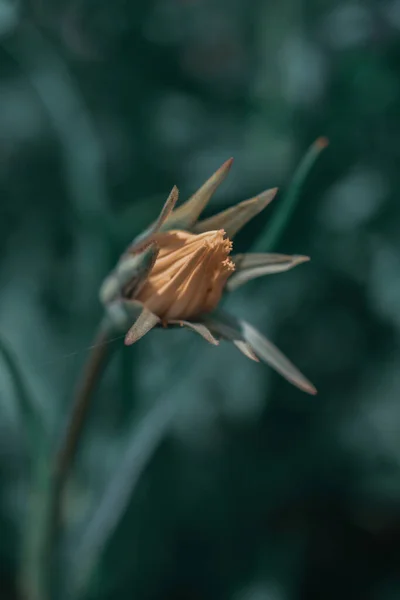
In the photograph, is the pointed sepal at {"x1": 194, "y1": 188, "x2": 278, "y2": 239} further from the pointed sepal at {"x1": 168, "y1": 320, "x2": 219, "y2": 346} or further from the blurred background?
the blurred background

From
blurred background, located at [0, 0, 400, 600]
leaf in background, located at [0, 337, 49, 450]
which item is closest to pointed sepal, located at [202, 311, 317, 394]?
leaf in background, located at [0, 337, 49, 450]

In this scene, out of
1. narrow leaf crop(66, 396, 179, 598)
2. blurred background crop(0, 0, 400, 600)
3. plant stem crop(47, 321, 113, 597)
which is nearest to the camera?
plant stem crop(47, 321, 113, 597)

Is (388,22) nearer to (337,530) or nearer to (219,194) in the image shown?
(219,194)

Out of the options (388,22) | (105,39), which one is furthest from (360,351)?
(105,39)

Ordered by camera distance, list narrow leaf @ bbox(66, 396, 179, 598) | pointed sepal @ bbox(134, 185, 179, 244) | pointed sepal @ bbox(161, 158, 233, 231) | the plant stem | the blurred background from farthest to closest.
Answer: the blurred background < narrow leaf @ bbox(66, 396, 179, 598) < the plant stem < pointed sepal @ bbox(161, 158, 233, 231) < pointed sepal @ bbox(134, 185, 179, 244)

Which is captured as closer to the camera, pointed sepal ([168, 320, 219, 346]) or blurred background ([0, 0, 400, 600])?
pointed sepal ([168, 320, 219, 346])

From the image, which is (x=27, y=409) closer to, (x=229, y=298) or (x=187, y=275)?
(x=187, y=275)

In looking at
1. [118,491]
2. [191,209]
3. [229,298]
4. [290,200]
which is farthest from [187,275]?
[229,298]

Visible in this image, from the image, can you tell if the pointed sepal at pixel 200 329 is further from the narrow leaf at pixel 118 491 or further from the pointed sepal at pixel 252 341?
the narrow leaf at pixel 118 491

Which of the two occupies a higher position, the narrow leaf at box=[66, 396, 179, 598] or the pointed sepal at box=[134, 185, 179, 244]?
the pointed sepal at box=[134, 185, 179, 244]

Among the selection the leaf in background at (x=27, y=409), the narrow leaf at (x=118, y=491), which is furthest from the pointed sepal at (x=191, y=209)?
the narrow leaf at (x=118, y=491)
